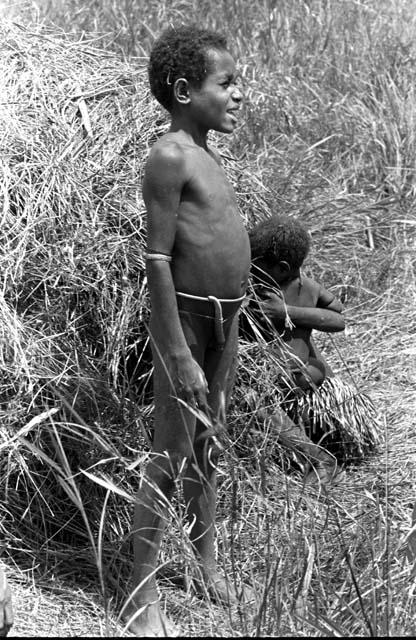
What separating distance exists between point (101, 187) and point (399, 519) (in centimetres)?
160

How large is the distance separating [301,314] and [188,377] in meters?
1.09

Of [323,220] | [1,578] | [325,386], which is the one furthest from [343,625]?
[323,220]

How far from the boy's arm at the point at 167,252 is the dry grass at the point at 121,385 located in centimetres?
25

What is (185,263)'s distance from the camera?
10.3 feet

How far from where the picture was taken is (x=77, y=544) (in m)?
3.82

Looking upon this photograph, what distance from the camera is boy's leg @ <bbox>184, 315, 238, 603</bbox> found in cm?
333

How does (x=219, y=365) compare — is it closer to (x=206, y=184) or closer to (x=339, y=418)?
(x=206, y=184)

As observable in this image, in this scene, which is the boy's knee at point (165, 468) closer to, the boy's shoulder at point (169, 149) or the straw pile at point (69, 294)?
the straw pile at point (69, 294)

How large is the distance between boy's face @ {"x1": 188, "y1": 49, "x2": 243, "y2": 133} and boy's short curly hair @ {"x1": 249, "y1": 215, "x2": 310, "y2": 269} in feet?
2.70

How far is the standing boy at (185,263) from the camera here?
3086 mm

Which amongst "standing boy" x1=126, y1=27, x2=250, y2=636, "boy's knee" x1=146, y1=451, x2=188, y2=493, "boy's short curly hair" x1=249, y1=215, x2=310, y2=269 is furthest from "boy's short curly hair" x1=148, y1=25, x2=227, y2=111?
"boy's knee" x1=146, y1=451, x2=188, y2=493

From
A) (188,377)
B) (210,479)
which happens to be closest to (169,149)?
(188,377)

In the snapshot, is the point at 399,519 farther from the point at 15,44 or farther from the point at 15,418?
the point at 15,44

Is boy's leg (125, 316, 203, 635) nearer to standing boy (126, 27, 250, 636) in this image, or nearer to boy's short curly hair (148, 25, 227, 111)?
standing boy (126, 27, 250, 636)
